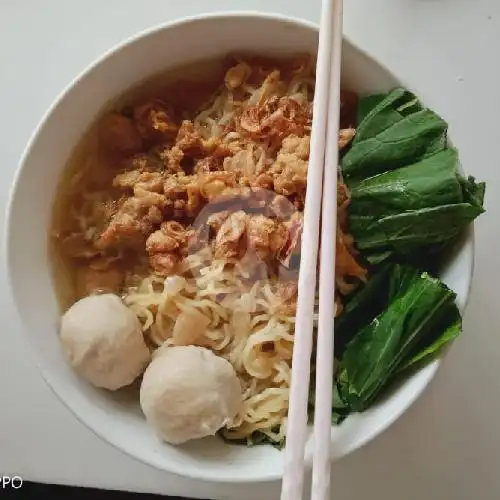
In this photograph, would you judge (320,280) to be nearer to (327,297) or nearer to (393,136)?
(327,297)

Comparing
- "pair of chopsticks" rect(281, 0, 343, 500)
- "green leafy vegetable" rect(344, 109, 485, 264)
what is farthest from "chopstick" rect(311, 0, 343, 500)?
"green leafy vegetable" rect(344, 109, 485, 264)

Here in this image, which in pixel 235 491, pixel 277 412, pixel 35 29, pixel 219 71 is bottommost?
pixel 235 491

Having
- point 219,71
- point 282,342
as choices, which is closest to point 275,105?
point 219,71

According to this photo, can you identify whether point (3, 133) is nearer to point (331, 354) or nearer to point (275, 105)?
point (275, 105)

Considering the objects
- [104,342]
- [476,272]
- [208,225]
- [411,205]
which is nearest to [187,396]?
[104,342]

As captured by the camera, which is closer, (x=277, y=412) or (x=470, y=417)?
(x=277, y=412)

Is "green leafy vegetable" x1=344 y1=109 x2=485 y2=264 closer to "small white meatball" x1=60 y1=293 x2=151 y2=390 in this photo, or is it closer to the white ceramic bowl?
the white ceramic bowl

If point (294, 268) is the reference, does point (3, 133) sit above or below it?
above
